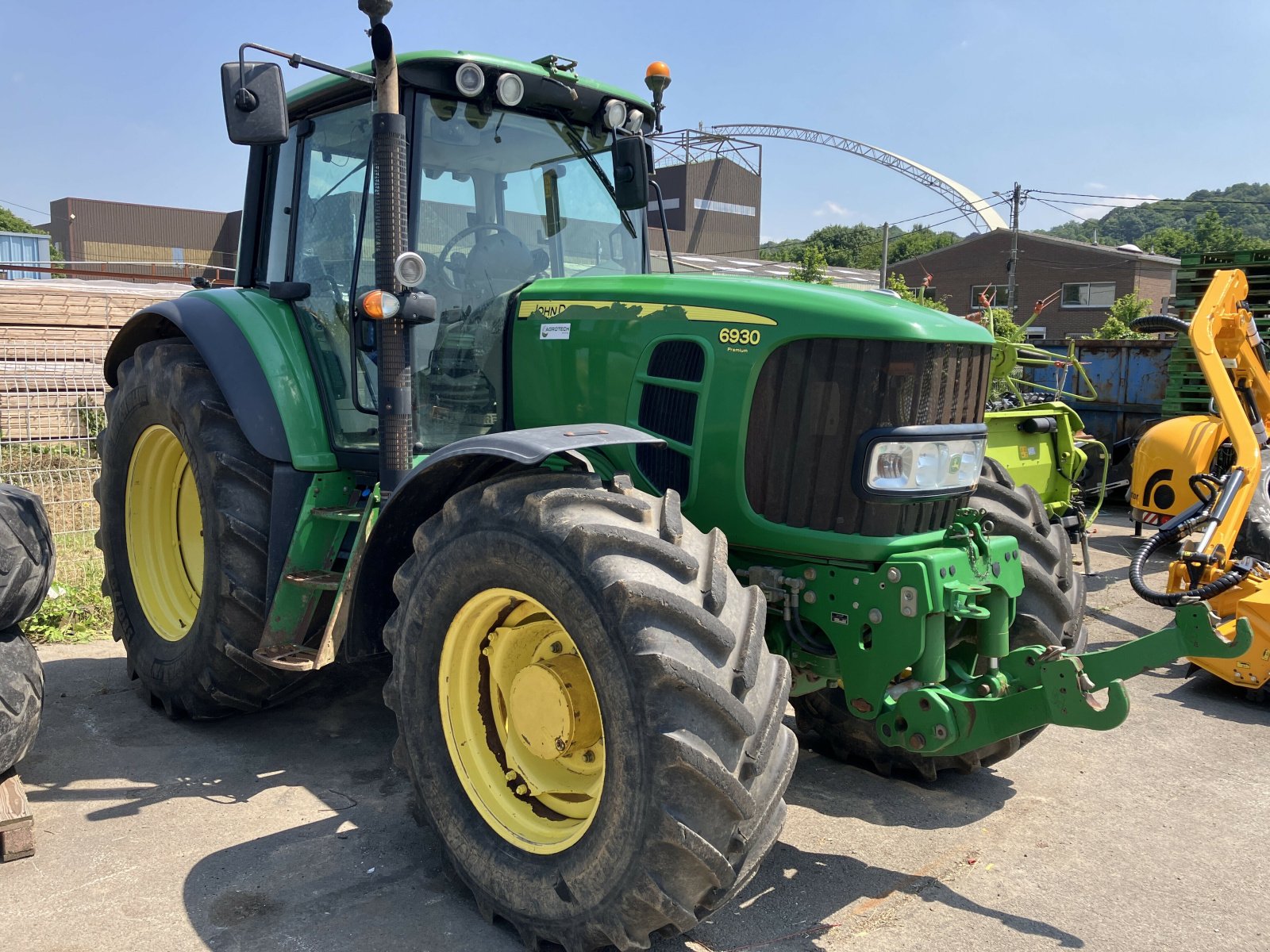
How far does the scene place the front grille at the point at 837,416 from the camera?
3070 mm

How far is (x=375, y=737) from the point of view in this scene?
4387mm

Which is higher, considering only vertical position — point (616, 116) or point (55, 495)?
point (616, 116)

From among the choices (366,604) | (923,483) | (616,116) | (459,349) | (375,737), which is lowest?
(375,737)

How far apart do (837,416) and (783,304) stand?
39 cm

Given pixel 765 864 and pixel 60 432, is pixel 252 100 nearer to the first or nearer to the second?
pixel 765 864

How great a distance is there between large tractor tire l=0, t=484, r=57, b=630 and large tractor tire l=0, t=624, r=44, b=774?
0.31 feet

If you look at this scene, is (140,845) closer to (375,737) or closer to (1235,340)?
(375,737)

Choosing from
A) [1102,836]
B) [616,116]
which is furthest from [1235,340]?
[616,116]

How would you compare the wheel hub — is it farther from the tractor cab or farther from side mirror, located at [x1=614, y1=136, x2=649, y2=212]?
Result: side mirror, located at [x1=614, y1=136, x2=649, y2=212]

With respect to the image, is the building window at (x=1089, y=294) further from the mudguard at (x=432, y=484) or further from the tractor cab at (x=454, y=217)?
the mudguard at (x=432, y=484)

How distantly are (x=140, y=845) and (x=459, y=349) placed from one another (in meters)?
2.08

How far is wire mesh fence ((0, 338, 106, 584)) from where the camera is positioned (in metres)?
7.05

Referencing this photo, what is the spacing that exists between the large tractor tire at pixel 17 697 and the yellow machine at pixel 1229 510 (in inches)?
171

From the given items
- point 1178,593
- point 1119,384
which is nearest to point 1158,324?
point 1178,593
